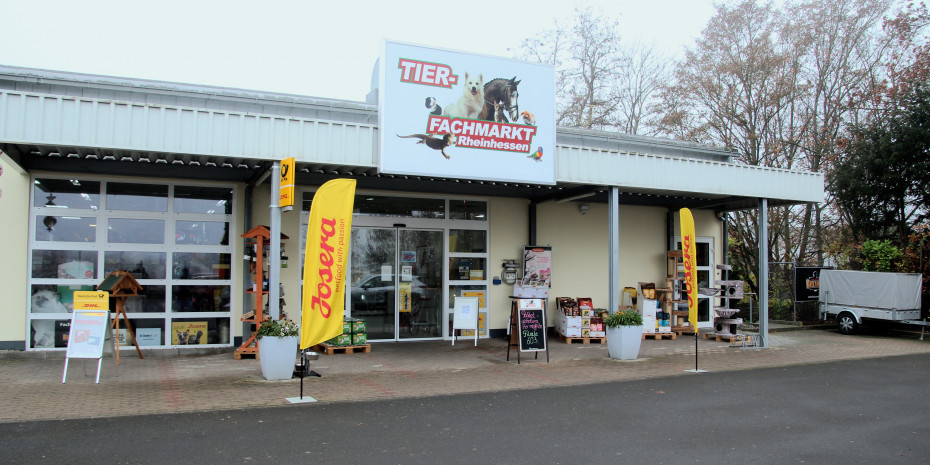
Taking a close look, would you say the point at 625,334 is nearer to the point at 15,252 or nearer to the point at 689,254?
the point at 689,254

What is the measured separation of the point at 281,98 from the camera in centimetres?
1202

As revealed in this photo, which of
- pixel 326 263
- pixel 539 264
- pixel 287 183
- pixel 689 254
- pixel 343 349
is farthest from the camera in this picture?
pixel 539 264

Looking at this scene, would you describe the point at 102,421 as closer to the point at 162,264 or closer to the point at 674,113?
the point at 162,264

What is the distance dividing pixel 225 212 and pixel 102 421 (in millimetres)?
5769

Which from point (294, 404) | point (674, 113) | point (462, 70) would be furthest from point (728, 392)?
point (674, 113)

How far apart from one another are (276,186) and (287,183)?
0.45 m

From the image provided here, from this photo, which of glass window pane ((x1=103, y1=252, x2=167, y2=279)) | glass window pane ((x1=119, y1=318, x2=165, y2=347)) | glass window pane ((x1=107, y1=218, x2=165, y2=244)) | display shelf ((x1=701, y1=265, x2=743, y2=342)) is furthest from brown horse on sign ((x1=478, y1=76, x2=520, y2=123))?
glass window pane ((x1=119, y1=318, x2=165, y2=347))

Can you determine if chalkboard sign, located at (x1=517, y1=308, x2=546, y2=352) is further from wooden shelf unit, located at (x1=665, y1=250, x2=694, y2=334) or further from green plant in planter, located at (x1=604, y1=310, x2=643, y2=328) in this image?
Result: wooden shelf unit, located at (x1=665, y1=250, x2=694, y2=334)

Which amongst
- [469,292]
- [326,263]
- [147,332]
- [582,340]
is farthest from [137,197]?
[582,340]

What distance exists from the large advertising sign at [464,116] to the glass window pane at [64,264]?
536 cm

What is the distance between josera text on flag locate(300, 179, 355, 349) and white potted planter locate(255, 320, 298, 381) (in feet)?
3.42

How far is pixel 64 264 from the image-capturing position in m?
10.5

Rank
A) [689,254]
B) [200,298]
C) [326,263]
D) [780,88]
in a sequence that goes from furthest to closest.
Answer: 1. [780,88]
2. [200,298]
3. [689,254]
4. [326,263]

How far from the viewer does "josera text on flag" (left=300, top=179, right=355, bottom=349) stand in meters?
7.78
